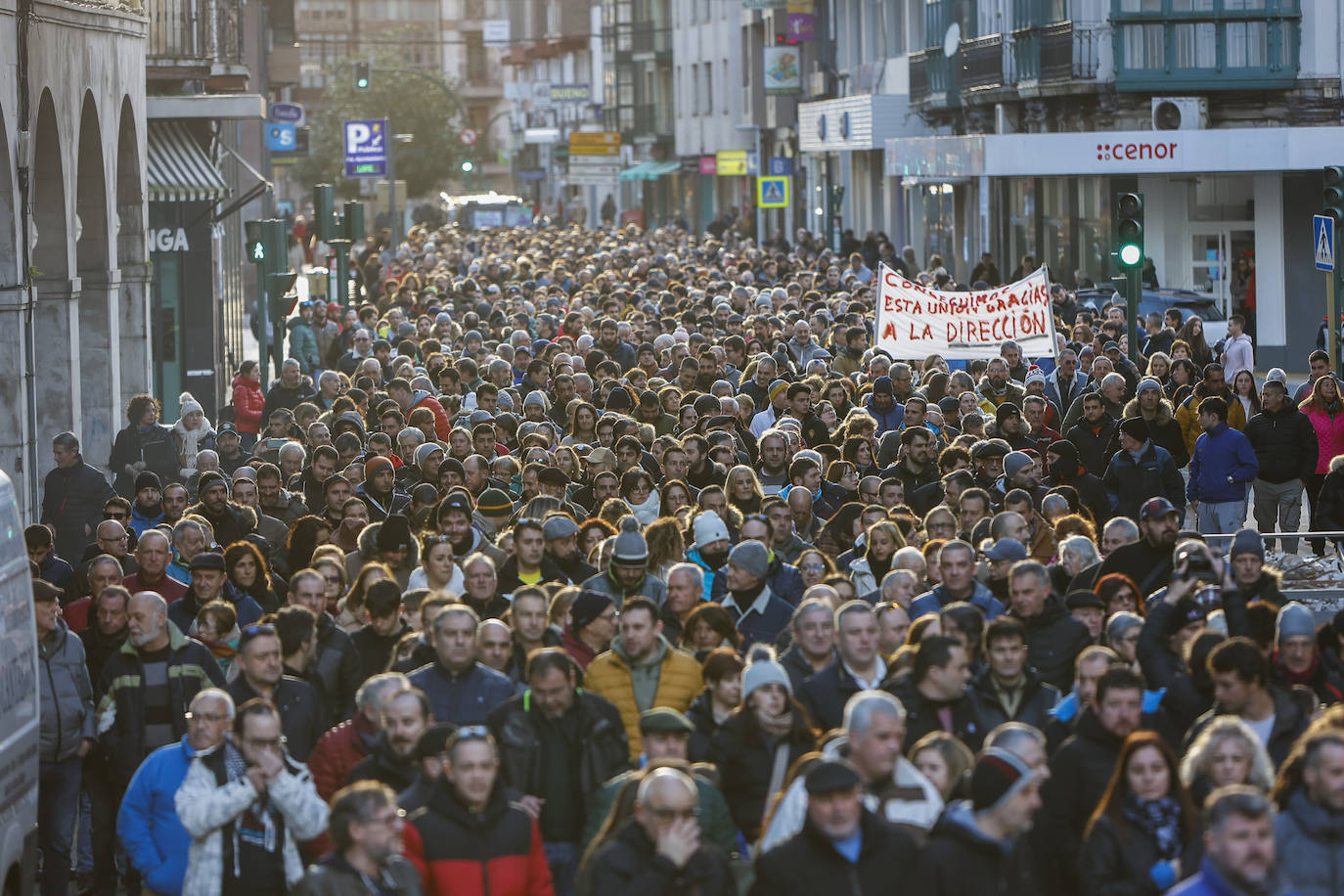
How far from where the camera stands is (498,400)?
797 inches

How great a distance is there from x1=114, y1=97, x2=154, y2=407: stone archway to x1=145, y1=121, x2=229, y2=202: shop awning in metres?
3.85

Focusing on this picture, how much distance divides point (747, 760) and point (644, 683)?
1052mm

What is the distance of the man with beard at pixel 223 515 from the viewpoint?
48.2 ft

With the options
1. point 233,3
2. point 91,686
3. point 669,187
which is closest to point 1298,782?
point 91,686

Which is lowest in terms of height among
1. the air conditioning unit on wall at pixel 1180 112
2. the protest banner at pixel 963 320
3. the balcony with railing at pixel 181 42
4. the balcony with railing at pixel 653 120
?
the protest banner at pixel 963 320

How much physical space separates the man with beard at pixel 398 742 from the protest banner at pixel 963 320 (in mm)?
14774

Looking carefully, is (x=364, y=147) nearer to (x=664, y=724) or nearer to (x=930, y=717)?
(x=930, y=717)

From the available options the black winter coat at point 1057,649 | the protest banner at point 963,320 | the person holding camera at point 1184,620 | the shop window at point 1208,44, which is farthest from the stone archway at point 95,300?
the shop window at point 1208,44

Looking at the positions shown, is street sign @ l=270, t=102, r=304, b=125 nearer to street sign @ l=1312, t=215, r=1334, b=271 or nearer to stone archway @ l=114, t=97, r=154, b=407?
stone archway @ l=114, t=97, r=154, b=407

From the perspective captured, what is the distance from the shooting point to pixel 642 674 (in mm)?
9617

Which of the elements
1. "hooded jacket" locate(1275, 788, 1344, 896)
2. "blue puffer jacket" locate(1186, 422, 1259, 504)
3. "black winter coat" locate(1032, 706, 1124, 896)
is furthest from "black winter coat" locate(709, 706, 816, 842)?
"blue puffer jacket" locate(1186, 422, 1259, 504)

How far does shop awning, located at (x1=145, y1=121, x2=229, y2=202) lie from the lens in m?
30.0

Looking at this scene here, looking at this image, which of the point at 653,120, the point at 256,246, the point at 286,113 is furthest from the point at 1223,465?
the point at 653,120

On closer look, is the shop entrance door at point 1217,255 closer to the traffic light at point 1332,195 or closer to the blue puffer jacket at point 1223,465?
the traffic light at point 1332,195
